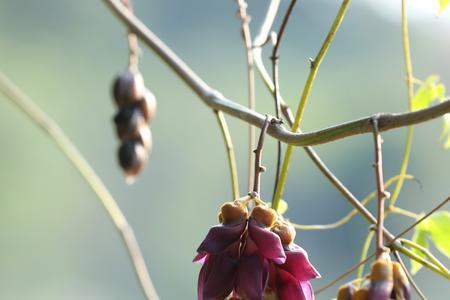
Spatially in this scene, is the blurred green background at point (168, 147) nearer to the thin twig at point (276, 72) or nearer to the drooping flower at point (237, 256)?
the thin twig at point (276, 72)

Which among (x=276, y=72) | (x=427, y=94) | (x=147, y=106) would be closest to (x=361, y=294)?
(x=147, y=106)

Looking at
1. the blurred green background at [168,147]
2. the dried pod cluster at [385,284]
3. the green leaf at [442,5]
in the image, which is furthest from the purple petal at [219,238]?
the blurred green background at [168,147]

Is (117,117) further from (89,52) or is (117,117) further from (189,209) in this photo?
(89,52)

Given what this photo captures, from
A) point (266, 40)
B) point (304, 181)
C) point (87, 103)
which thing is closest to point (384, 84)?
point (304, 181)

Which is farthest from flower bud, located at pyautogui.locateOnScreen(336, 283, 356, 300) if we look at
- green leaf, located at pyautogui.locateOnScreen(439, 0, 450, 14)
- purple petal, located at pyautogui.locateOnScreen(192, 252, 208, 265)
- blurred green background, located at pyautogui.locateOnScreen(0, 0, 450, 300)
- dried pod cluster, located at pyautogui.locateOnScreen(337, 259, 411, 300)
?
blurred green background, located at pyautogui.locateOnScreen(0, 0, 450, 300)

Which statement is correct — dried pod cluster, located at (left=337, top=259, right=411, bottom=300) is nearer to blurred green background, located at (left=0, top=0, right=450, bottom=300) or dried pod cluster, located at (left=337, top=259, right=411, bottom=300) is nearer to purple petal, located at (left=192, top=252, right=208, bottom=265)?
purple petal, located at (left=192, top=252, right=208, bottom=265)
